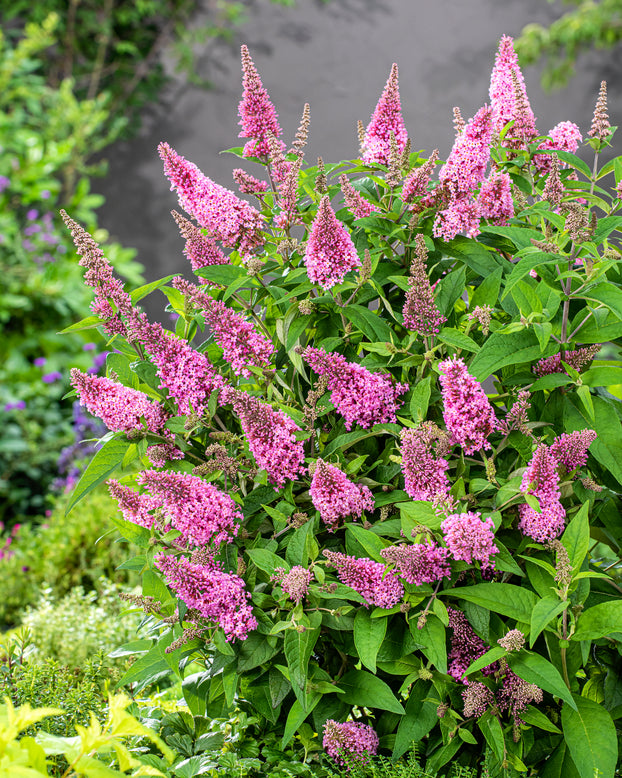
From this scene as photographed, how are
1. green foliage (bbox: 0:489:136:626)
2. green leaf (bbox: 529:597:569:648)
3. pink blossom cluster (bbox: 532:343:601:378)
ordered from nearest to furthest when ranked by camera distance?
green leaf (bbox: 529:597:569:648)
pink blossom cluster (bbox: 532:343:601:378)
green foliage (bbox: 0:489:136:626)

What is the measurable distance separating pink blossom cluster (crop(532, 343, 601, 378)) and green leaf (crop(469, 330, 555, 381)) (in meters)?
0.05

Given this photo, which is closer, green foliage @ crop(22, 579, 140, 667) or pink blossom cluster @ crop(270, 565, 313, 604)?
pink blossom cluster @ crop(270, 565, 313, 604)

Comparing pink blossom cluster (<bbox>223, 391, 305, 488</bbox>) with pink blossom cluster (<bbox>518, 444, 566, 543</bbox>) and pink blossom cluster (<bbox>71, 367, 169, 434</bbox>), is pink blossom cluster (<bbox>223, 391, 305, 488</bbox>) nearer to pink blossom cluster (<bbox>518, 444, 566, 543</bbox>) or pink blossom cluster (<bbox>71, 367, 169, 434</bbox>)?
pink blossom cluster (<bbox>71, 367, 169, 434</bbox>)

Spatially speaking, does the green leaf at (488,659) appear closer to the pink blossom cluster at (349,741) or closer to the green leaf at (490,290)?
the pink blossom cluster at (349,741)

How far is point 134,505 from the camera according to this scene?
1.44 meters

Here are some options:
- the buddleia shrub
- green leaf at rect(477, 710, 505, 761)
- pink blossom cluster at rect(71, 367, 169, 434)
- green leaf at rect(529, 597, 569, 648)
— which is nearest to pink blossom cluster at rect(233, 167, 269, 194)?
the buddleia shrub

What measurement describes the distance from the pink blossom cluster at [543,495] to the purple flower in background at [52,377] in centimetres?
442

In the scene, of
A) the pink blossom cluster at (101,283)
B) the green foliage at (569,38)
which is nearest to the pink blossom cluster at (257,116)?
the pink blossom cluster at (101,283)

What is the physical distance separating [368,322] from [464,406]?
291 millimetres

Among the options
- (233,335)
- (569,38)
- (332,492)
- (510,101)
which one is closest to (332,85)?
(569,38)

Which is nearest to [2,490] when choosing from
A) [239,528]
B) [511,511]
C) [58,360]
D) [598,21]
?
[58,360]

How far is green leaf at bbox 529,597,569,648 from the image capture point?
1.13 metres

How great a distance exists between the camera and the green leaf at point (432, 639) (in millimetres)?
1238

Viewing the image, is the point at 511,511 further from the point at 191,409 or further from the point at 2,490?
the point at 2,490
